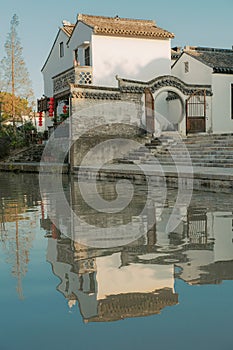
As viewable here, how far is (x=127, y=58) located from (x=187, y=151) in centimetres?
907

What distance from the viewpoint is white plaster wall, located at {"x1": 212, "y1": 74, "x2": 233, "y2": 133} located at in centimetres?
2111

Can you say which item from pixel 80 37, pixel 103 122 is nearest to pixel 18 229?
pixel 103 122

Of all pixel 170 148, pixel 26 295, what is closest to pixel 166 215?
pixel 26 295

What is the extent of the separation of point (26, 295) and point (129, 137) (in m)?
16.5

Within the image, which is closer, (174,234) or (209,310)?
(209,310)

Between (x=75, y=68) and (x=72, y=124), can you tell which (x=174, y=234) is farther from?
(x=75, y=68)

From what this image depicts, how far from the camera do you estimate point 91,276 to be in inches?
145

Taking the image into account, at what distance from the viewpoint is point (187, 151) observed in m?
16.2

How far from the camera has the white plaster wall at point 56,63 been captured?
26.9 m

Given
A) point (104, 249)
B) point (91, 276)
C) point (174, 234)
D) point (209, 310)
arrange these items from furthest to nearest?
point (174, 234) < point (104, 249) < point (91, 276) < point (209, 310)

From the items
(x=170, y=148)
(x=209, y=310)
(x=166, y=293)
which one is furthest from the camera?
(x=170, y=148)

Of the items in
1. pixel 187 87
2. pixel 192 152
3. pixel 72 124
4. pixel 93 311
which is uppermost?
pixel 187 87

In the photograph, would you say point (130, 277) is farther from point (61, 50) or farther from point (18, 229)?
point (61, 50)

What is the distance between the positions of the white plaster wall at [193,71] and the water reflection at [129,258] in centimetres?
1523
